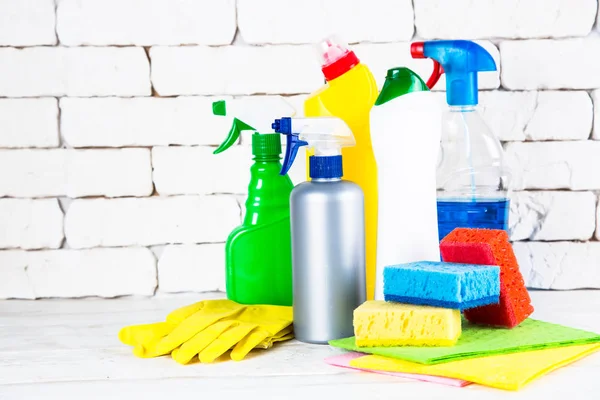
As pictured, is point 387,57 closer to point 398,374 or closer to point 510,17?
point 510,17

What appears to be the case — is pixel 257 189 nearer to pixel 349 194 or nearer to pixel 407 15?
pixel 349 194

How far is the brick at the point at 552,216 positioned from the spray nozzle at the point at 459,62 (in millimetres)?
253

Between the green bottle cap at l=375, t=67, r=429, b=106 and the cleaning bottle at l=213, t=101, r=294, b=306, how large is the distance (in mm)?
173

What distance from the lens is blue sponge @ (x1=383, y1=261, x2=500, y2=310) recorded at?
803 millimetres

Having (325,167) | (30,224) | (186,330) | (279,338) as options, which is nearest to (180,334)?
(186,330)

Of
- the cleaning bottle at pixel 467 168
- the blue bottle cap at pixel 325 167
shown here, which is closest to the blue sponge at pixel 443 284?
the blue bottle cap at pixel 325 167

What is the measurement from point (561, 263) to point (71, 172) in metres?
0.82

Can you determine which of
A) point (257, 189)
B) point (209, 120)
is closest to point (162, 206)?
point (209, 120)

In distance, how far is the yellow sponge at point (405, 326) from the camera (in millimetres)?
803

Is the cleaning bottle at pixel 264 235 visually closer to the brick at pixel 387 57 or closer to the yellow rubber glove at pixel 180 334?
the yellow rubber glove at pixel 180 334

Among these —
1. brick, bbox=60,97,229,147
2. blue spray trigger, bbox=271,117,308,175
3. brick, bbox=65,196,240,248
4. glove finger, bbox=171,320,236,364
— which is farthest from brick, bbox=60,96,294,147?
glove finger, bbox=171,320,236,364

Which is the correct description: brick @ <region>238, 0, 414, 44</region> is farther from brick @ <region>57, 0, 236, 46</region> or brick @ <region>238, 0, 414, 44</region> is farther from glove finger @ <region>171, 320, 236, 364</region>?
glove finger @ <region>171, 320, 236, 364</region>

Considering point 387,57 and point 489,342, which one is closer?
point 489,342

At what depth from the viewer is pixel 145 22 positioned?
123 centimetres
